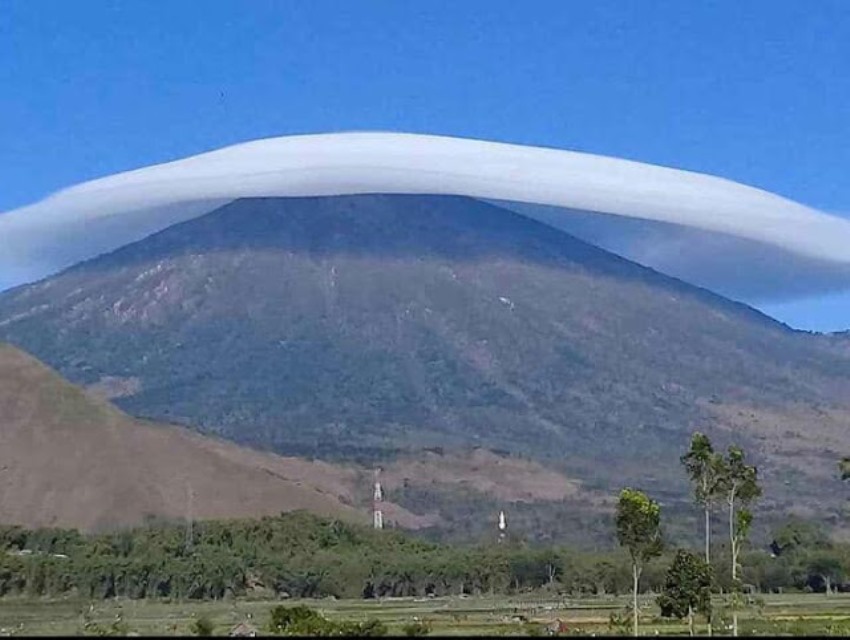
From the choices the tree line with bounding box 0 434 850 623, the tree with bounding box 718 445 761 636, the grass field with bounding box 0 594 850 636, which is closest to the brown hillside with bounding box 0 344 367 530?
the tree line with bounding box 0 434 850 623

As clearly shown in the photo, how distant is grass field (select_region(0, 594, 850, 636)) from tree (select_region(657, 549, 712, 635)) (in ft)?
3.39

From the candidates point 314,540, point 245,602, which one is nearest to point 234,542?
point 314,540

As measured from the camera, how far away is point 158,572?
408 ft

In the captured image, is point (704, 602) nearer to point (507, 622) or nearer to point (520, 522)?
point (507, 622)

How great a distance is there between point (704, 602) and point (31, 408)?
124 metres

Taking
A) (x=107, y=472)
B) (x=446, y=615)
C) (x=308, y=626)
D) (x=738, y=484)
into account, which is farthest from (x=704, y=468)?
(x=107, y=472)

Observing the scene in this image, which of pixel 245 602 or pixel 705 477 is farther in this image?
pixel 245 602

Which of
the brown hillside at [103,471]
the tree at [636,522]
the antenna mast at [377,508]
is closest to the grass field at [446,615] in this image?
the tree at [636,522]

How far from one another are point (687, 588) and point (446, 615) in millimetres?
18844

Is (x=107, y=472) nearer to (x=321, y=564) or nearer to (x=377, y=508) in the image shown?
(x=377, y=508)

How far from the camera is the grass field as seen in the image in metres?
72.6

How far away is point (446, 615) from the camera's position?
9094 cm

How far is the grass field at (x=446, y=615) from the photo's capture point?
72.6 m

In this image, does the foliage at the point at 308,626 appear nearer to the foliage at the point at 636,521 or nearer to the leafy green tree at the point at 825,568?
the foliage at the point at 636,521
